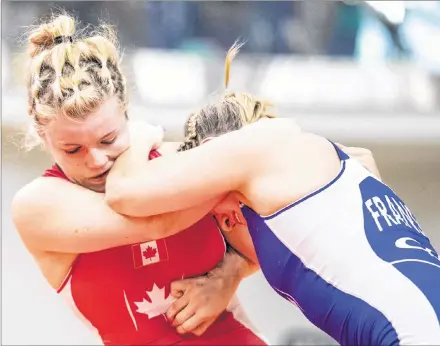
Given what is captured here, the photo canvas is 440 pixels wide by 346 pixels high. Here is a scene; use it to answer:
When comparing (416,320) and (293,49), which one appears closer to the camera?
(416,320)

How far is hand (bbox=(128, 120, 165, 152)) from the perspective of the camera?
4.30ft

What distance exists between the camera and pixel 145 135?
1346 mm

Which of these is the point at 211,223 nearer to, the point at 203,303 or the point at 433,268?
the point at 203,303

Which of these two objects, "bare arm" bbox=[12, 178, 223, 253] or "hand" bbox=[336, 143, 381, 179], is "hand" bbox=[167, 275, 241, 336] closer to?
"bare arm" bbox=[12, 178, 223, 253]

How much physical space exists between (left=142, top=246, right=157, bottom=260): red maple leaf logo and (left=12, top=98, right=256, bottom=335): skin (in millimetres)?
103

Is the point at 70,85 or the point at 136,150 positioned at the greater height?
the point at 70,85

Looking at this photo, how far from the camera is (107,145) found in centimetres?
126

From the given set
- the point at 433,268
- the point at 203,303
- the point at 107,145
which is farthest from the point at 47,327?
the point at 433,268

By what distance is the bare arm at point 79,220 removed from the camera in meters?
1.24

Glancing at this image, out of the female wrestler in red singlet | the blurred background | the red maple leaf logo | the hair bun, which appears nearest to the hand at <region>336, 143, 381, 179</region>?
the blurred background

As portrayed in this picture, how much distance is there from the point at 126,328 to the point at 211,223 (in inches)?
10.0

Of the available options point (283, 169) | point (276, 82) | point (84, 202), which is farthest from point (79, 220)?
point (276, 82)

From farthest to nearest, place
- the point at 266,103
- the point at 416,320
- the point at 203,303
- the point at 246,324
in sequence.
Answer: the point at 246,324 → the point at 203,303 → the point at 266,103 → the point at 416,320

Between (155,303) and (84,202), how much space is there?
260mm
